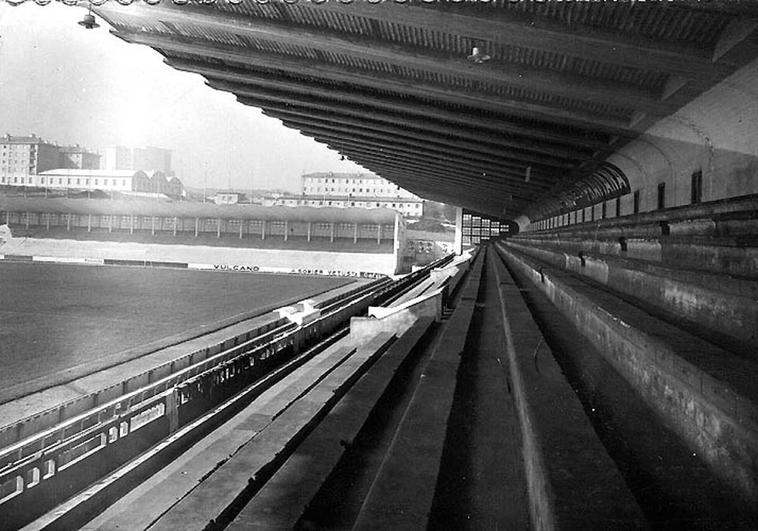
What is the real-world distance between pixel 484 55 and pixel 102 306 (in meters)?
24.0

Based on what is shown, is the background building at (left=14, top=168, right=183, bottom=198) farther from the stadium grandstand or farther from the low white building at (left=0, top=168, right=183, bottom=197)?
the stadium grandstand

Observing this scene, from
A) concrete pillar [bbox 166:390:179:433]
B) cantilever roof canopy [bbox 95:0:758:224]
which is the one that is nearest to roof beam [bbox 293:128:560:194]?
cantilever roof canopy [bbox 95:0:758:224]

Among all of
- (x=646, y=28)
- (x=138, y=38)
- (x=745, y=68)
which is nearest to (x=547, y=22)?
(x=646, y=28)

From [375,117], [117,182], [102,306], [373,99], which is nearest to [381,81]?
[373,99]

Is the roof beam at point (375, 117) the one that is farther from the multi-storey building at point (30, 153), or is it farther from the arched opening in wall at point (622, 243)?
the multi-storey building at point (30, 153)

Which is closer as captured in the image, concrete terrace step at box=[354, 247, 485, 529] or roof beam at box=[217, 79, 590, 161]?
concrete terrace step at box=[354, 247, 485, 529]

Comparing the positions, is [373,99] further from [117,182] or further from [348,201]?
[348,201]

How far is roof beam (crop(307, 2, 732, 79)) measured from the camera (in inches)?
171

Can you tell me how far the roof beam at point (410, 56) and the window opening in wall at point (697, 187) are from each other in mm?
872

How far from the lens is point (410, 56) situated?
6.10 meters

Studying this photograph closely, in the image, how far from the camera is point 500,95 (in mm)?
7602

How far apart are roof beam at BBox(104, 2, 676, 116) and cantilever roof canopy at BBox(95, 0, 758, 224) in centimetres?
1

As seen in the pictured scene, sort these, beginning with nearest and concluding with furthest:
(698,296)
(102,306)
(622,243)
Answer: (698,296) → (622,243) → (102,306)

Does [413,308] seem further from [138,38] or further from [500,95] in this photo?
[138,38]
